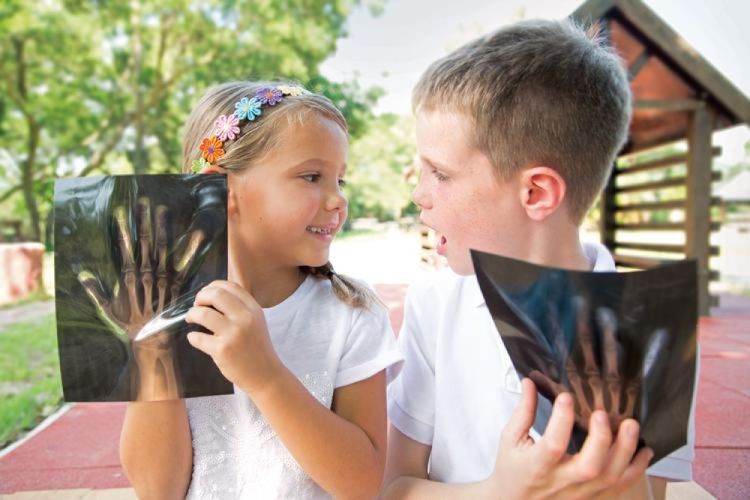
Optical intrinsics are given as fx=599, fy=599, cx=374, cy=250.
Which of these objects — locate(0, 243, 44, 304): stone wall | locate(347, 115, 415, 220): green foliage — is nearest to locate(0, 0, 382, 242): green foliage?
locate(0, 243, 44, 304): stone wall

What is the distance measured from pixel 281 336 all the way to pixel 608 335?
0.78m

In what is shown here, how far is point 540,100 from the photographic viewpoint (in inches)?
43.5

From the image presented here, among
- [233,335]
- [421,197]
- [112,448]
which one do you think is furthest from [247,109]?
[112,448]

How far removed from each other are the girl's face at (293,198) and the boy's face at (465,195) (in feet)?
0.74

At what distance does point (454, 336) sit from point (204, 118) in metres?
0.76

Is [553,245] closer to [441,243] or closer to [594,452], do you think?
[441,243]

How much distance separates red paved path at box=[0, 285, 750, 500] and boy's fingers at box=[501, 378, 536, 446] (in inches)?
78.8

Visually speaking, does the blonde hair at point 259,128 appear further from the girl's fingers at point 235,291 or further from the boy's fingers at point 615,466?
the boy's fingers at point 615,466

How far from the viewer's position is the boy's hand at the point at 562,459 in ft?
2.52

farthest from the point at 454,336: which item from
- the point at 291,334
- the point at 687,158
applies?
the point at 687,158

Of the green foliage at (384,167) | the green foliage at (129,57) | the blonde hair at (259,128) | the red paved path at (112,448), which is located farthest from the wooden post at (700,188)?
the green foliage at (384,167)

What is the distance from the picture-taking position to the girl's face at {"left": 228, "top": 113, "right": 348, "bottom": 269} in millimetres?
1238

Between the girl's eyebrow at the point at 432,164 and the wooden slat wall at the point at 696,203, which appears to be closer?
the girl's eyebrow at the point at 432,164

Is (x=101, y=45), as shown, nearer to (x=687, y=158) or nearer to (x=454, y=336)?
(x=687, y=158)
